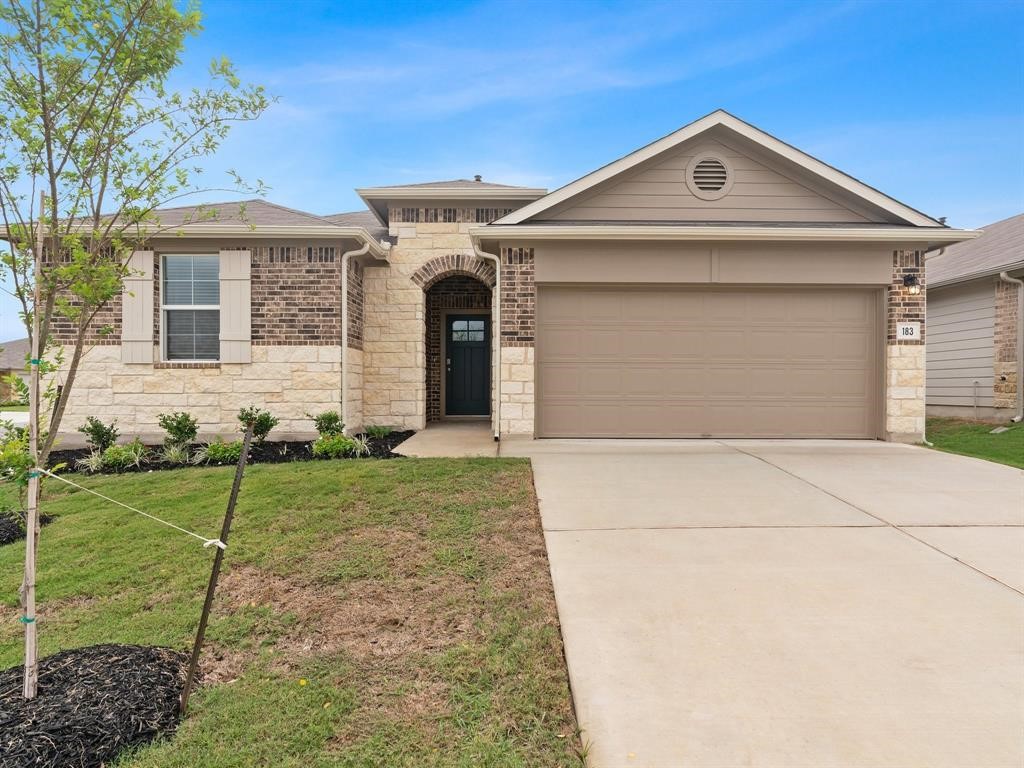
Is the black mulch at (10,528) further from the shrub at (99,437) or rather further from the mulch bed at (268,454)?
the shrub at (99,437)

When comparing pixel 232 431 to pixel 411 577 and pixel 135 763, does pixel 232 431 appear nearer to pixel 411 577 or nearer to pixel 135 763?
pixel 411 577

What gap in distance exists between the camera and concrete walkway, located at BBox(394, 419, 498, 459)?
7.70 metres

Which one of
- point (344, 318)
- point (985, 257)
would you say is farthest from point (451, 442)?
point (985, 257)

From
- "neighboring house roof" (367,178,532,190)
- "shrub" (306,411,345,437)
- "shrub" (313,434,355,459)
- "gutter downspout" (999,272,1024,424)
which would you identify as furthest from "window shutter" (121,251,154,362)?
"gutter downspout" (999,272,1024,424)

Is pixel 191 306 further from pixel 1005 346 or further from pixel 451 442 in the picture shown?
pixel 1005 346

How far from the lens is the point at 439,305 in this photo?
11.9 m

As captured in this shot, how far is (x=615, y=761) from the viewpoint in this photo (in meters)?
2.09

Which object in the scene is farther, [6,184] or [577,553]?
[577,553]

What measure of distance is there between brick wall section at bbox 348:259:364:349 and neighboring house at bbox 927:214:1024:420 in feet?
35.6

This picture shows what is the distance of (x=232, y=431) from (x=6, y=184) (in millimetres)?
7063

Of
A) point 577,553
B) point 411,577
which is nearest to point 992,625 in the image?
point 577,553

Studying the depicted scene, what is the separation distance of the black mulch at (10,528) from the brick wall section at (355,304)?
495cm

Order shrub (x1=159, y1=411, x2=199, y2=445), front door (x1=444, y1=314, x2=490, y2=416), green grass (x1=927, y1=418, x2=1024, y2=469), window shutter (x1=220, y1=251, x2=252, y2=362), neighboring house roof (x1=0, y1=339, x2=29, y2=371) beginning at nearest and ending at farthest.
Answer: shrub (x1=159, y1=411, x2=199, y2=445) → green grass (x1=927, y1=418, x2=1024, y2=469) → window shutter (x1=220, y1=251, x2=252, y2=362) → front door (x1=444, y1=314, x2=490, y2=416) → neighboring house roof (x1=0, y1=339, x2=29, y2=371)

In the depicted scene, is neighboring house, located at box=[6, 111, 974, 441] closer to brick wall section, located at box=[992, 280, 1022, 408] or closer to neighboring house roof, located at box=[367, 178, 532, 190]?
neighboring house roof, located at box=[367, 178, 532, 190]
